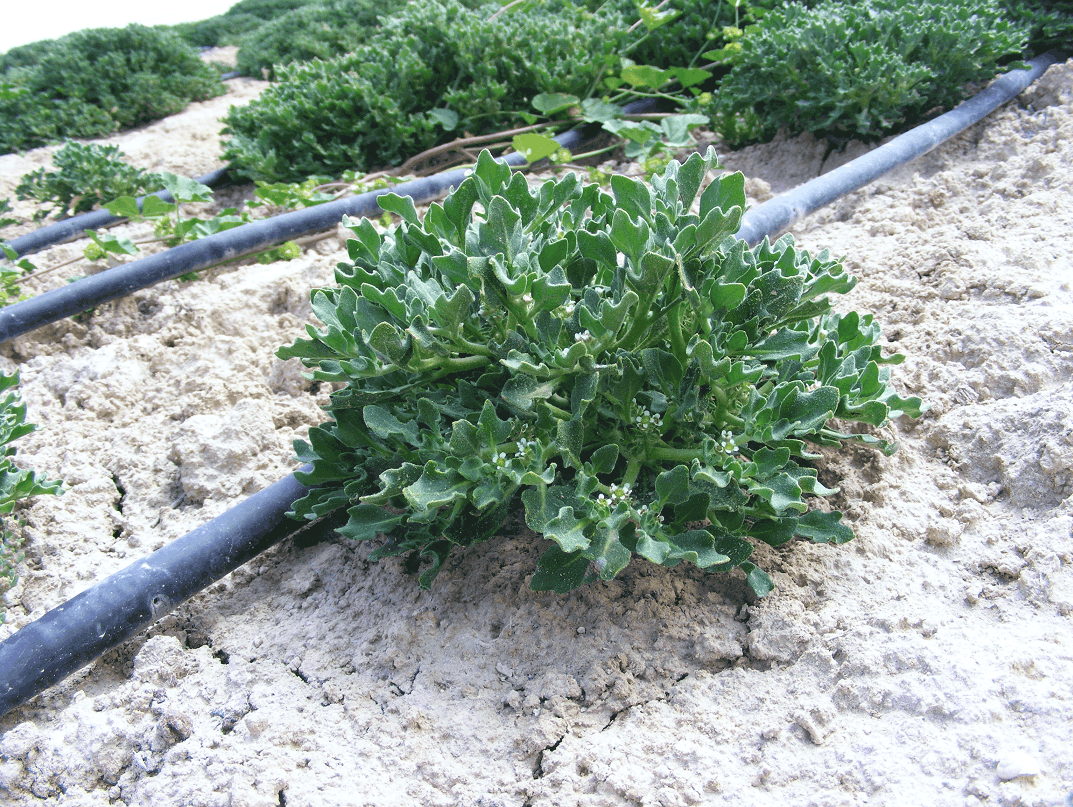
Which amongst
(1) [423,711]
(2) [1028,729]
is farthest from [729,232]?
(1) [423,711]

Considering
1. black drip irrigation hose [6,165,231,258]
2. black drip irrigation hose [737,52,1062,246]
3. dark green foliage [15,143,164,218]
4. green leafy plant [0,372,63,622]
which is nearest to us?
green leafy plant [0,372,63,622]

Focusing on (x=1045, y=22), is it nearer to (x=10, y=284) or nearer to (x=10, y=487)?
(x=10, y=487)

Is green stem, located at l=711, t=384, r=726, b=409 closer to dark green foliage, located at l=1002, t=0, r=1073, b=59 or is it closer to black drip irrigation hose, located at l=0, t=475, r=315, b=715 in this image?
black drip irrigation hose, located at l=0, t=475, r=315, b=715

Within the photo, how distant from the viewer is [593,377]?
144 cm

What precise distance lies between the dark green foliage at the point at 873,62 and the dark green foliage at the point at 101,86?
6.59 meters

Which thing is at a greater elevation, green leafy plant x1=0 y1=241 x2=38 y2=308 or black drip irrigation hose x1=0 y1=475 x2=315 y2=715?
green leafy plant x1=0 y1=241 x2=38 y2=308

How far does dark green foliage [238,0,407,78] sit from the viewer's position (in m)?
8.36

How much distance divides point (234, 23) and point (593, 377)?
15.1 metres

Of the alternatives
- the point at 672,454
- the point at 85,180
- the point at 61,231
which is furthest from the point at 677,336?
the point at 85,180

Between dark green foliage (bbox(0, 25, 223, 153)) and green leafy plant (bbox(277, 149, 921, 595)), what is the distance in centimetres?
725

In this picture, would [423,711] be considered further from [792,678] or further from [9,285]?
[9,285]

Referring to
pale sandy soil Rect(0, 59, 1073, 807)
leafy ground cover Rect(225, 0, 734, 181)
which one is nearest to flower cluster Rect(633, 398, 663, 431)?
pale sandy soil Rect(0, 59, 1073, 807)

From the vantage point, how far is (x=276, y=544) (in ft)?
6.68

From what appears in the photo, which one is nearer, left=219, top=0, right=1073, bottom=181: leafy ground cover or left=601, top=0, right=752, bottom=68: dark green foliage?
left=219, top=0, right=1073, bottom=181: leafy ground cover
